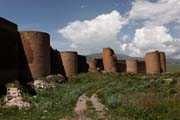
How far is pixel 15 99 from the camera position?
21.8 meters

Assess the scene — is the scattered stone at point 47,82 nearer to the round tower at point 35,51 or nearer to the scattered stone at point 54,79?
the scattered stone at point 54,79

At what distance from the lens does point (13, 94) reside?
22.7m

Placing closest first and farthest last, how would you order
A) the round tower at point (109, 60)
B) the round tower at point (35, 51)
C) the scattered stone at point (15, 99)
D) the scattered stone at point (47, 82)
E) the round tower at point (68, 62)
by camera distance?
the scattered stone at point (15, 99)
the scattered stone at point (47, 82)
the round tower at point (35, 51)
the round tower at point (68, 62)
the round tower at point (109, 60)

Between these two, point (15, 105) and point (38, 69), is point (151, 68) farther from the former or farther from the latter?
point (15, 105)

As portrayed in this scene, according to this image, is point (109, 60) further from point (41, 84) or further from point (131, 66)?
point (41, 84)

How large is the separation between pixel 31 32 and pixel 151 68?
31.9 meters

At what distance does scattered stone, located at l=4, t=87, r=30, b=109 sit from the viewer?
822 inches

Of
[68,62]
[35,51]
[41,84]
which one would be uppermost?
[35,51]

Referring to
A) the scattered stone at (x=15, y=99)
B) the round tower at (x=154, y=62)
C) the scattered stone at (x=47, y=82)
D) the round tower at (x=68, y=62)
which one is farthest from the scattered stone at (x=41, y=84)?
the round tower at (x=154, y=62)

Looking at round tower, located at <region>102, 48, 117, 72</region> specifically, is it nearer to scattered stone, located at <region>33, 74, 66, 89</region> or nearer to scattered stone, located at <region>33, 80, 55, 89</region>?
scattered stone, located at <region>33, 74, 66, 89</region>

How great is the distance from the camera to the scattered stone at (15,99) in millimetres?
20881

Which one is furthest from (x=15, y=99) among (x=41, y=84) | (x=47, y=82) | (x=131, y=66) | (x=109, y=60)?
(x=131, y=66)

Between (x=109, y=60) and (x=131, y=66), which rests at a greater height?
(x=109, y=60)

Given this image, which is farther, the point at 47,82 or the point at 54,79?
the point at 54,79
